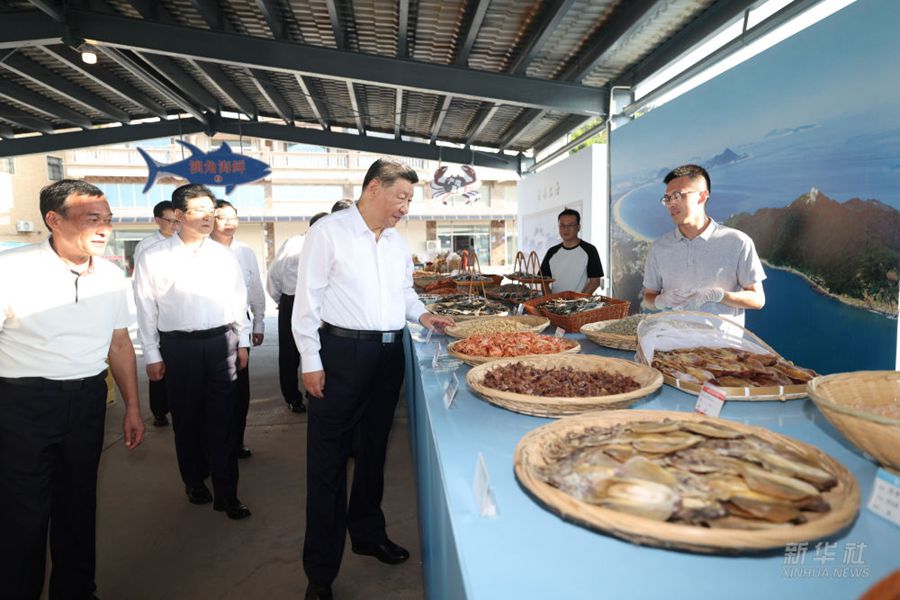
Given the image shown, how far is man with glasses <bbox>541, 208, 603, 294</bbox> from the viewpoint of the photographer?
4.25m

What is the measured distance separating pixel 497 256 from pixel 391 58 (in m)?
15.5

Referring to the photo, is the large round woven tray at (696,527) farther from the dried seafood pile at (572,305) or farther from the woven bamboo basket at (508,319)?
the dried seafood pile at (572,305)

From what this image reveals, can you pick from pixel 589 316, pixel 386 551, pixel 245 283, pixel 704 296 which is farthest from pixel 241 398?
pixel 704 296

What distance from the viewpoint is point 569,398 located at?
52.8 inches

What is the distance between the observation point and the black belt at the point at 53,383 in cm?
172

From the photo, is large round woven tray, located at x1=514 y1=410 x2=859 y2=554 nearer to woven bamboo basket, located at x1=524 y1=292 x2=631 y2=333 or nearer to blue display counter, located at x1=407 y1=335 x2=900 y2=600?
blue display counter, located at x1=407 y1=335 x2=900 y2=600

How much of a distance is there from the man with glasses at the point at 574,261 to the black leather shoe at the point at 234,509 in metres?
2.79

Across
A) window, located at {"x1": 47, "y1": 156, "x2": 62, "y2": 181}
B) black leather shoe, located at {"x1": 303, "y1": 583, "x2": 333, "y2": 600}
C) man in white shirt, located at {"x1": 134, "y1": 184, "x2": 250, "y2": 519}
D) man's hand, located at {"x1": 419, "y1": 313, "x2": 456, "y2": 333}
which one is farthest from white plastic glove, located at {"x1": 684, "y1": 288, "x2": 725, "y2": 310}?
window, located at {"x1": 47, "y1": 156, "x2": 62, "y2": 181}

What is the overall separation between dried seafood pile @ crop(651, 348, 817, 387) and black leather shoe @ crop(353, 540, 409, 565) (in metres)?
1.43

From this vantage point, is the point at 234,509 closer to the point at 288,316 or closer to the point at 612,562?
the point at 288,316

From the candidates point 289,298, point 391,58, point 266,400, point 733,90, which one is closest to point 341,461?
point 289,298

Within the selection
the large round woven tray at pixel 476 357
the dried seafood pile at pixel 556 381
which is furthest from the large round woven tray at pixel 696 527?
the large round woven tray at pixel 476 357

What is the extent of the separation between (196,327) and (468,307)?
5.13 feet

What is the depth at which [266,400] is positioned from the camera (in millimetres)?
4836
